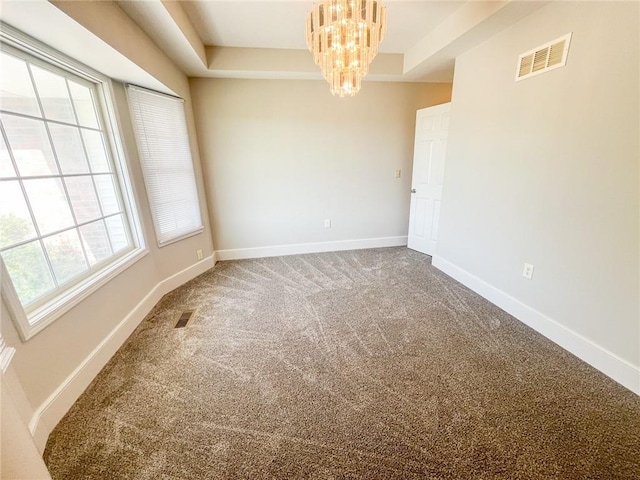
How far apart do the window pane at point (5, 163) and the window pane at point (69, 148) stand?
345mm

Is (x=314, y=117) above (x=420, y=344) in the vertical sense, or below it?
above

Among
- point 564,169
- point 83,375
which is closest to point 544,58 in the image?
point 564,169

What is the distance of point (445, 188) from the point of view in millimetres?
2992

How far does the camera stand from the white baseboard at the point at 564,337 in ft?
5.00

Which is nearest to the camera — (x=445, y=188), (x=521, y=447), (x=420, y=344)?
(x=521, y=447)

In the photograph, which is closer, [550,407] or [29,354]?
[29,354]

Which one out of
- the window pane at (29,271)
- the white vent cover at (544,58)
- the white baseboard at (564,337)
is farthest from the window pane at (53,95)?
the white baseboard at (564,337)

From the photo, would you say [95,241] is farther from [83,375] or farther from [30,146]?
[83,375]

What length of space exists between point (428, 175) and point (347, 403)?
9.85 feet

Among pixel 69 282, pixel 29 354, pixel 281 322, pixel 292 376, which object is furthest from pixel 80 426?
pixel 281 322

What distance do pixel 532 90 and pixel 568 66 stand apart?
24 cm

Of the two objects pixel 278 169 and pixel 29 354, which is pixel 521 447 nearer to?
pixel 29 354

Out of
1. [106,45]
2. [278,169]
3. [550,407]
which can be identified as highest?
[106,45]

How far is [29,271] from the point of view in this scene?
145cm
